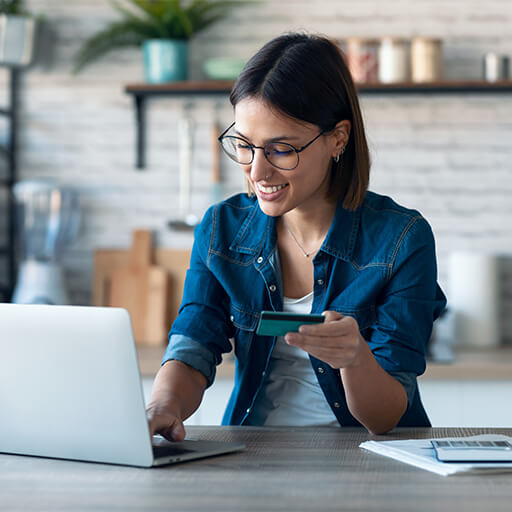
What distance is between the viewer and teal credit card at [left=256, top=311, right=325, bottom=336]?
1.09 metres

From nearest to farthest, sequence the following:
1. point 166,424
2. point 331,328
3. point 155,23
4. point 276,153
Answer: point 331,328, point 166,424, point 276,153, point 155,23

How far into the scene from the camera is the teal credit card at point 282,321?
1090 mm

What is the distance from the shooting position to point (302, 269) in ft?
5.28

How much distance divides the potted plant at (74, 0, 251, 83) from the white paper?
2.11 metres

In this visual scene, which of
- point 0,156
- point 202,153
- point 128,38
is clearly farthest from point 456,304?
point 0,156

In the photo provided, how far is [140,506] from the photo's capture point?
958mm

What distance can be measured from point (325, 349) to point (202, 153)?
216 centimetres

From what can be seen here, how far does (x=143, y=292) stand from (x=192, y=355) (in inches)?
65.2

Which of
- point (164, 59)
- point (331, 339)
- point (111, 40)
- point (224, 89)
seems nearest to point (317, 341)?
point (331, 339)

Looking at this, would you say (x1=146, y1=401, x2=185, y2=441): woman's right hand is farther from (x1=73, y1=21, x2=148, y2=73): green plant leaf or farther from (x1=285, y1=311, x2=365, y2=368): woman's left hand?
(x1=73, y1=21, x2=148, y2=73): green plant leaf

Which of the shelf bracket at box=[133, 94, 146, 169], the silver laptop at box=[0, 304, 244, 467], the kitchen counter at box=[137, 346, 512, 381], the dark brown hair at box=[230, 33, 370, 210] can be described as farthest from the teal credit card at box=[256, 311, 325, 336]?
the shelf bracket at box=[133, 94, 146, 169]

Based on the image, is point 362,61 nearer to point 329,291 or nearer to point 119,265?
point 119,265

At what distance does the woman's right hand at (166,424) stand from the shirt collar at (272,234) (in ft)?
1.32

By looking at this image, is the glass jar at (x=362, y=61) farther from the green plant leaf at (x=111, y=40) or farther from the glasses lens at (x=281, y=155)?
the glasses lens at (x=281, y=155)
